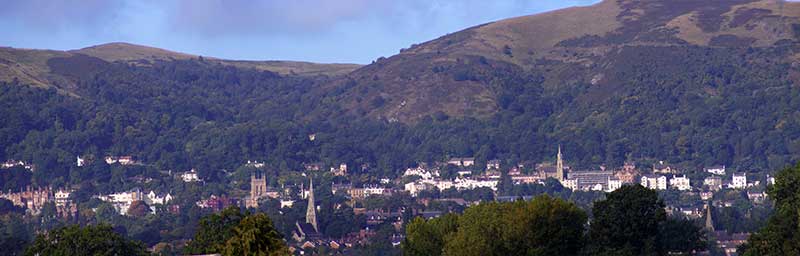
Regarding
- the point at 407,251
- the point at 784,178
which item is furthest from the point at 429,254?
the point at 784,178

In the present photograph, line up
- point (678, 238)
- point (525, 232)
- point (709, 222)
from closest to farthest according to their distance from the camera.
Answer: point (525, 232)
point (678, 238)
point (709, 222)

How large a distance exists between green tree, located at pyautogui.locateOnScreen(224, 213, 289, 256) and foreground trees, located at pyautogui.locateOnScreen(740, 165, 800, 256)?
28.0 metres

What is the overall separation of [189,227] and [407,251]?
2852 inches

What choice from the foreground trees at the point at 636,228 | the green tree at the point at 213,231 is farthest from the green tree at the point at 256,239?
the foreground trees at the point at 636,228

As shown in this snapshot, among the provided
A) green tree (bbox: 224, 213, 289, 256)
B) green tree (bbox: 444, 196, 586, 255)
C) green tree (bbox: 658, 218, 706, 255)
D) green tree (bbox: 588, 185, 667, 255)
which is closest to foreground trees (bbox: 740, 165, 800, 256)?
green tree (bbox: 588, 185, 667, 255)

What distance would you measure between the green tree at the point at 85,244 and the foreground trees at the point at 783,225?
2373cm

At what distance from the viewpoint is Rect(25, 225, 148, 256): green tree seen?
74.7 m

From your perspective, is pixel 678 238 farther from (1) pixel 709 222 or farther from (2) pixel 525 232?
(1) pixel 709 222

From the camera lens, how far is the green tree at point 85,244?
74688mm

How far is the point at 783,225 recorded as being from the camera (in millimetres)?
75250

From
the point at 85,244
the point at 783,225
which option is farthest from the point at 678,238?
the point at 85,244

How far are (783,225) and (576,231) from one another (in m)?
9.95

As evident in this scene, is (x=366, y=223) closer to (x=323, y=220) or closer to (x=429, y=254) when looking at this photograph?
(x=323, y=220)

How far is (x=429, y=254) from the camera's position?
87188mm
